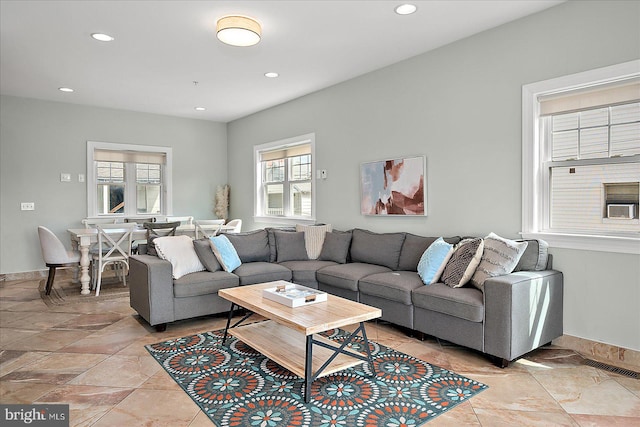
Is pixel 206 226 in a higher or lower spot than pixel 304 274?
higher

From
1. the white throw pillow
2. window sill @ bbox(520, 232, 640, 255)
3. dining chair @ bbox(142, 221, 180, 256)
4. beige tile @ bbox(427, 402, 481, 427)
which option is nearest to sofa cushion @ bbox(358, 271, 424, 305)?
window sill @ bbox(520, 232, 640, 255)

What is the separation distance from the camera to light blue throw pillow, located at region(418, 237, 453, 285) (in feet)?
11.2

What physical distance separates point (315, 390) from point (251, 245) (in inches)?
93.5

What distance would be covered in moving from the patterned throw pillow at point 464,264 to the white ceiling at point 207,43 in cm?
192

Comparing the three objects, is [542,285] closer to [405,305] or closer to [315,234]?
[405,305]

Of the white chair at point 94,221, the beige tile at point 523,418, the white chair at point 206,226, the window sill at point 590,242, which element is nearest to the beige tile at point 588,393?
the beige tile at point 523,418

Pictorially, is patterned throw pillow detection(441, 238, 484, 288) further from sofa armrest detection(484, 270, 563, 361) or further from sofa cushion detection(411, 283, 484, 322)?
sofa armrest detection(484, 270, 563, 361)

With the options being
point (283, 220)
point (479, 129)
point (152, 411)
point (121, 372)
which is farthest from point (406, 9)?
point (283, 220)

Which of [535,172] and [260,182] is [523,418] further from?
[260,182]

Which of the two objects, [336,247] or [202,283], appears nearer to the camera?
[202,283]

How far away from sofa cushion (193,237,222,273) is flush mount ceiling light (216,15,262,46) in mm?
1973

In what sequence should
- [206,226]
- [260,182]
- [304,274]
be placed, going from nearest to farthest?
[304,274] → [206,226] → [260,182]

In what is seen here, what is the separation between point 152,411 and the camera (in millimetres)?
2277

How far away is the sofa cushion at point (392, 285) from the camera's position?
3.43 meters
